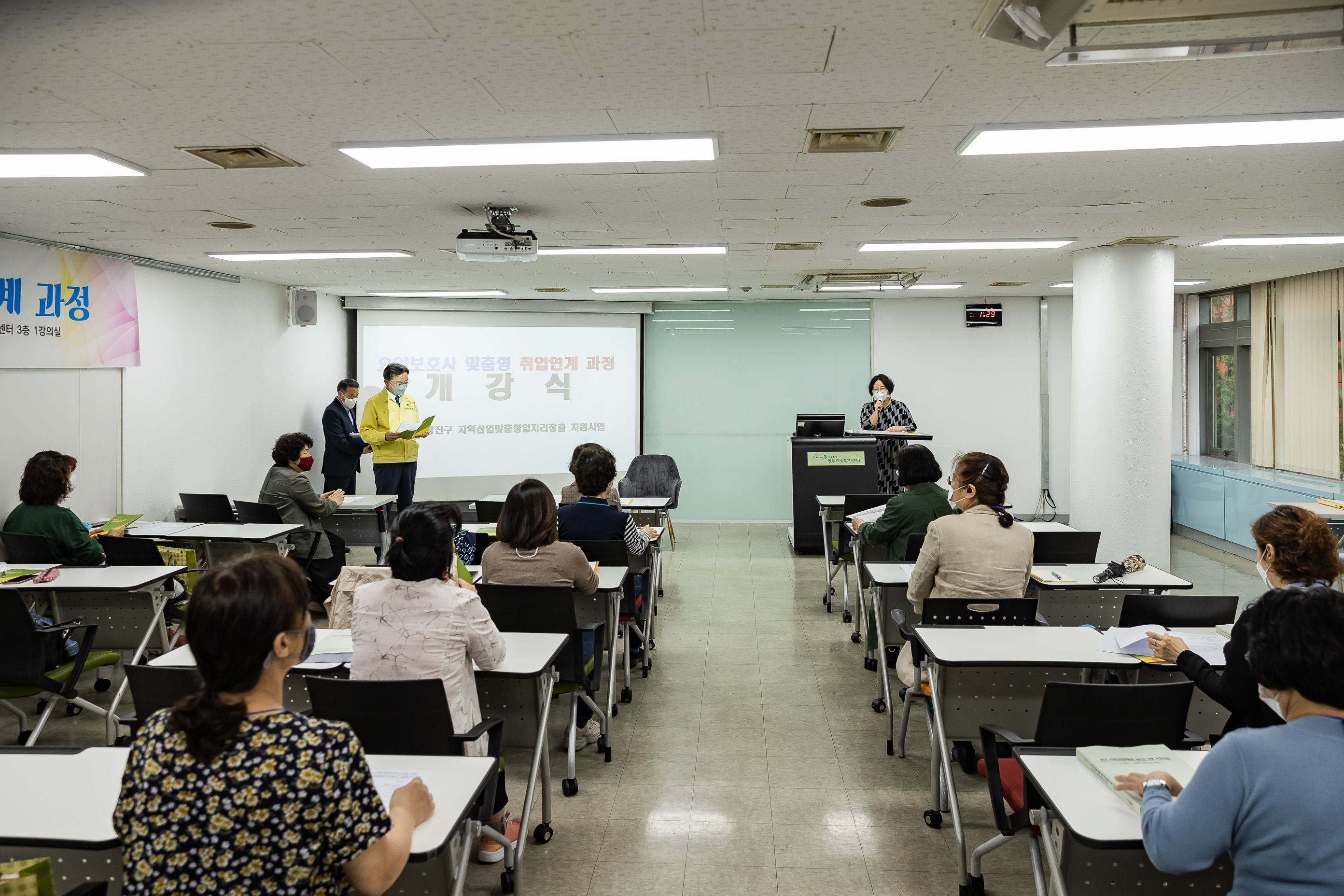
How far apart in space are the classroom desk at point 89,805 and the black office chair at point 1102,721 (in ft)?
4.82

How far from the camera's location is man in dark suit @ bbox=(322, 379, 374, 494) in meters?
8.54

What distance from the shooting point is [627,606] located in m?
4.74

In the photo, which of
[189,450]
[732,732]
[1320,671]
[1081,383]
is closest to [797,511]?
[1081,383]

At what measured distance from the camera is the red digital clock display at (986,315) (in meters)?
10.5

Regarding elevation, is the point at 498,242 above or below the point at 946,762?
above

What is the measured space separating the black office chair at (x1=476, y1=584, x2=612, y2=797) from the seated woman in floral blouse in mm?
1976

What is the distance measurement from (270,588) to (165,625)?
3742mm

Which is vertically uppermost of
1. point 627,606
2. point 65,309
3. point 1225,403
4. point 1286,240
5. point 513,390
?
point 1286,240

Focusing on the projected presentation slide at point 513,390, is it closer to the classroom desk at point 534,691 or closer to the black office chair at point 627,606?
the black office chair at point 627,606

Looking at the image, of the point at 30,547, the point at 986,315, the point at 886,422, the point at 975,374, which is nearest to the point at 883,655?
the point at 30,547

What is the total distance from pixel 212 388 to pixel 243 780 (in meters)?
7.26

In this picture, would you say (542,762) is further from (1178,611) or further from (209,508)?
(209,508)

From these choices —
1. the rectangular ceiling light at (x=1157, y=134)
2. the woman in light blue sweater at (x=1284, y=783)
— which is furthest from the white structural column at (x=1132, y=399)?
the woman in light blue sweater at (x=1284, y=783)

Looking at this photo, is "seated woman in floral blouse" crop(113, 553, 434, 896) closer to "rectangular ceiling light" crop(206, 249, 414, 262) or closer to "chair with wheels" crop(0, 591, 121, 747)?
"chair with wheels" crop(0, 591, 121, 747)
